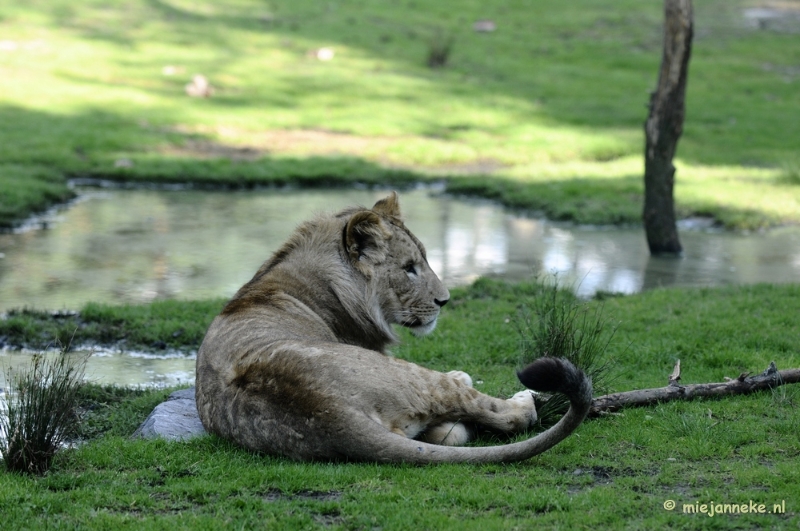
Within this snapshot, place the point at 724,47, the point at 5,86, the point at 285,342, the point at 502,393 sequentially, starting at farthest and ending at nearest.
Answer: the point at 724,47 → the point at 5,86 → the point at 502,393 → the point at 285,342

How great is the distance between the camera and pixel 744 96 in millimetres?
31297

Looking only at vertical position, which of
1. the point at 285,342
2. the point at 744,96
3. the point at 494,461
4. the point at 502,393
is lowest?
the point at 744,96

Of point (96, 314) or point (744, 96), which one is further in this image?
point (744, 96)

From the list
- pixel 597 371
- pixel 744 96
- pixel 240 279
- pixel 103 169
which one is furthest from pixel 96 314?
pixel 744 96

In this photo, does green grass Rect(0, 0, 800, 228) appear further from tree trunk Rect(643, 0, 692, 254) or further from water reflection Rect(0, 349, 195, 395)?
water reflection Rect(0, 349, 195, 395)

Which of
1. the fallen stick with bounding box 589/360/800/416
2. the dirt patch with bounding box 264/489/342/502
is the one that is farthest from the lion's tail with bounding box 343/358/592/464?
the fallen stick with bounding box 589/360/800/416

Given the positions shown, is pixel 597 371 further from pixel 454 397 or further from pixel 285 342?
pixel 285 342

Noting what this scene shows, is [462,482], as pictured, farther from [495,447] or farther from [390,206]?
[390,206]

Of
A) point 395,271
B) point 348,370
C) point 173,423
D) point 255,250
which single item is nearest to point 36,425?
point 173,423

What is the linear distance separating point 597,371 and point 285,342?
2.59 meters

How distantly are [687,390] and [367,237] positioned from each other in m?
2.70

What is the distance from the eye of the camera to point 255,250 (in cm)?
1570

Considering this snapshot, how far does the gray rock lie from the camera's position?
6957mm

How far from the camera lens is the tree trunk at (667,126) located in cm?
1412
